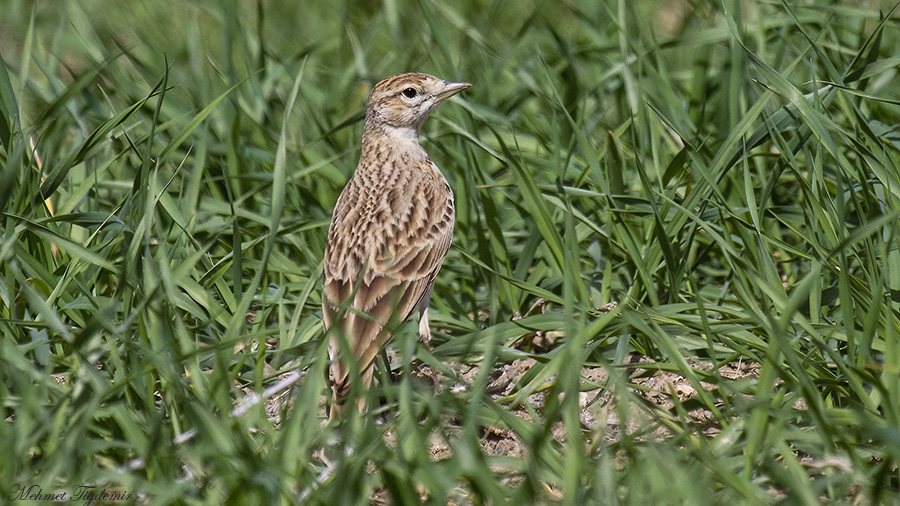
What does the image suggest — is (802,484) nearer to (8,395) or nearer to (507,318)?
(507,318)

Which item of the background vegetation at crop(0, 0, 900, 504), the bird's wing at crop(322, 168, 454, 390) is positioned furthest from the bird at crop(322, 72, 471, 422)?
the background vegetation at crop(0, 0, 900, 504)

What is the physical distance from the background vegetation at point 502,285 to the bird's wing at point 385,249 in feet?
0.55

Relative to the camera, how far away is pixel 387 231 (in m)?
4.05

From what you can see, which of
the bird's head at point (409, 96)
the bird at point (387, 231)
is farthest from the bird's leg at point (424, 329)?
the bird's head at point (409, 96)

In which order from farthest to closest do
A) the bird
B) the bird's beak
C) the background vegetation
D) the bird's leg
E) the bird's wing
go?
1. the bird's beak
2. the bird's leg
3. the bird's wing
4. the bird
5. the background vegetation

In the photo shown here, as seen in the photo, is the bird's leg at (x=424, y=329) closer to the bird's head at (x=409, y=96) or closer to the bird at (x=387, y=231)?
the bird at (x=387, y=231)

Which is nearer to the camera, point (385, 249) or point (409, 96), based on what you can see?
point (385, 249)

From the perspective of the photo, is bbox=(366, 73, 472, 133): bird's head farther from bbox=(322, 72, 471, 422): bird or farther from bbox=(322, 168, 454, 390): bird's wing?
A: bbox=(322, 168, 454, 390): bird's wing

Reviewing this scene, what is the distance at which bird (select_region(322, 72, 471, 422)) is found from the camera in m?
3.46

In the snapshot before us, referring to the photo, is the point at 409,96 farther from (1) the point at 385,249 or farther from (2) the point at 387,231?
(1) the point at 385,249

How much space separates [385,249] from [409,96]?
3.14ft

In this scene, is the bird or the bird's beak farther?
the bird's beak

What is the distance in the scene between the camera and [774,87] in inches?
139

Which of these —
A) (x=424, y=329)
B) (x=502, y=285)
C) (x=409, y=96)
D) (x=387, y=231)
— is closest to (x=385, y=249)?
(x=387, y=231)
